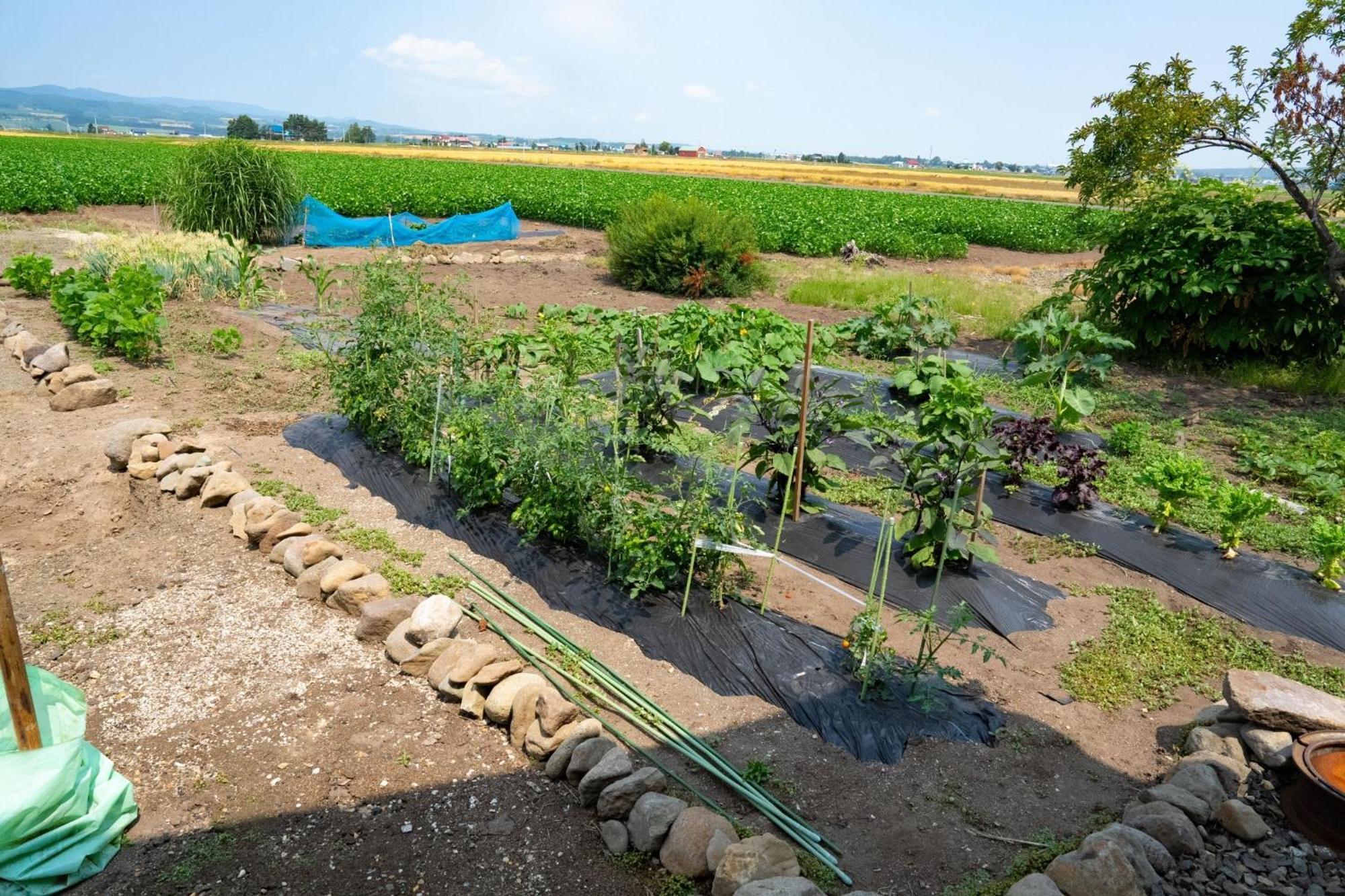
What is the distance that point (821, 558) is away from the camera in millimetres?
4973

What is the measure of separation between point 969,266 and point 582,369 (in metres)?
15.8

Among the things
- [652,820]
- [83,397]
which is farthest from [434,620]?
[83,397]

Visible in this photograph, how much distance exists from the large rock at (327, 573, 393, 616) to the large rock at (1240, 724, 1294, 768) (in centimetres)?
382

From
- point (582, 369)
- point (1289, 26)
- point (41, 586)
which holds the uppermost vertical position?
point (1289, 26)

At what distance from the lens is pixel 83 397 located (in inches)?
274

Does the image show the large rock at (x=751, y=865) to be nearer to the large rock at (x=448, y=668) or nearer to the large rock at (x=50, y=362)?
the large rock at (x=448, y=668)

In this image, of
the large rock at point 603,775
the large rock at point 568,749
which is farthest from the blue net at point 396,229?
the large rock at point 603,775

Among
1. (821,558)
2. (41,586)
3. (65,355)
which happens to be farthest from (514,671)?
(65,355)

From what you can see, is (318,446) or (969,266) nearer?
(318,446)

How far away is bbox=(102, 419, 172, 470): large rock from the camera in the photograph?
5652 millimetres

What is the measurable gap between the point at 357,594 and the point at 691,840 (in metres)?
2.23

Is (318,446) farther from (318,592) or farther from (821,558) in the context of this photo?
(821,558)

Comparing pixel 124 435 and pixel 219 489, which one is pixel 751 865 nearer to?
pixel 219 489

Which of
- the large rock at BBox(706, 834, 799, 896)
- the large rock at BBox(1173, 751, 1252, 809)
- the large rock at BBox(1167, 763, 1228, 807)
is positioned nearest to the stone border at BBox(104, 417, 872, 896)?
the large rock at BBox(706, 834, 799, 896)
